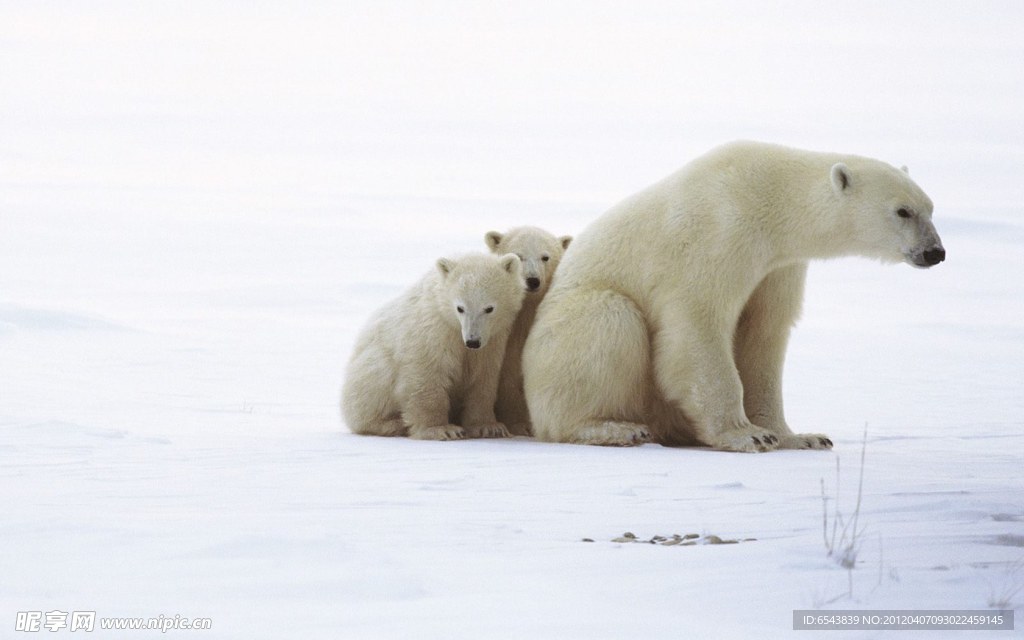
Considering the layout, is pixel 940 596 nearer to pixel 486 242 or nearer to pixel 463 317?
pixel 463 317

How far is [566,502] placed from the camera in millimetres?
5375

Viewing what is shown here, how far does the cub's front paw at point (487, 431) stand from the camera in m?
7.82

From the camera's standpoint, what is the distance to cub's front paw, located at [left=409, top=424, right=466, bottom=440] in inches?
299

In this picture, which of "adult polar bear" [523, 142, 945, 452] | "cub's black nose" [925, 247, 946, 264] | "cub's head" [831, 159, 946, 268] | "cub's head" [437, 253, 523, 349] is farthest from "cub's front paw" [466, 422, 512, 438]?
"cub's black nose" [925, 247, 946, 264]

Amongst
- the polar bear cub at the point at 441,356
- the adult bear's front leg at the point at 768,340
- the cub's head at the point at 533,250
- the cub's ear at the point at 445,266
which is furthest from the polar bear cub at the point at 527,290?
the adult bear's front leg at the point at 768,340

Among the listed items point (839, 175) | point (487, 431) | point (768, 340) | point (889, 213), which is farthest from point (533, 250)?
point (889, 213)

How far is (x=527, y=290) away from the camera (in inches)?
317

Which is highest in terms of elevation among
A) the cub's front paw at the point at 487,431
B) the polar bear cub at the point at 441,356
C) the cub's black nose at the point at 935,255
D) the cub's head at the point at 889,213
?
the cub's head at the point at 889,213

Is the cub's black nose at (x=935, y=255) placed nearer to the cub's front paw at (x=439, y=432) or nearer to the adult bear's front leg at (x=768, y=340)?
the adult bear's front leg at (x=768, y=340)

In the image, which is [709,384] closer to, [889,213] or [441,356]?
[889,213]

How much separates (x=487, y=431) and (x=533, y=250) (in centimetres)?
122

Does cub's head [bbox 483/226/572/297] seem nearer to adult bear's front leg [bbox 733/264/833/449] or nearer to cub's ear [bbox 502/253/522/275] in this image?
cub's ear [bbox 502/253/522/275]

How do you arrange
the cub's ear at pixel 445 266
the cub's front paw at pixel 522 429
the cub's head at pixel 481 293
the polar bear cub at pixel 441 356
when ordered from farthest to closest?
the cub's front paw at pixel 522 429
the cub's ear at pixel 445 266
the polar bear cub at pixel 441 356
the cub's head at pixel 481 293

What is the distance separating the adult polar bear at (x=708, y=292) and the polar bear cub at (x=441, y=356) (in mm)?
287
